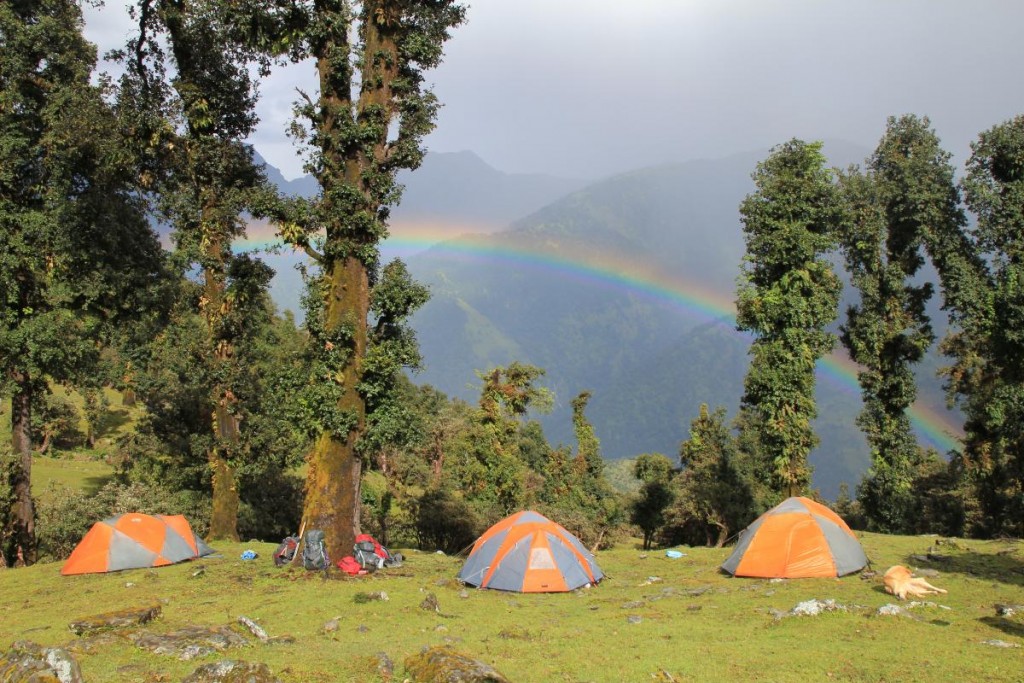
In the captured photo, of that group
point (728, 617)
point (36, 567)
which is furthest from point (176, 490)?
point (728, 617)

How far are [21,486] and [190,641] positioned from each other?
656 inches

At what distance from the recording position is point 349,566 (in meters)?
16.7

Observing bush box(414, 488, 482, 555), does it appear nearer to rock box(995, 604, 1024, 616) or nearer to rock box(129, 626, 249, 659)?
rock box(129, 626, 249, 659)

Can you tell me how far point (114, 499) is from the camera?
24.8 meters

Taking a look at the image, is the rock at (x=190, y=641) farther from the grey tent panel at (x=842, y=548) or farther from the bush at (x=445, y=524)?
the bush at (x=445, y=524)

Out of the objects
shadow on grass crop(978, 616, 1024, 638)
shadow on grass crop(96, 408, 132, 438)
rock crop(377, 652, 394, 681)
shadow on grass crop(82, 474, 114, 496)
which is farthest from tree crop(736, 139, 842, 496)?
shadow on grass crop(96, 408, 132, 438)

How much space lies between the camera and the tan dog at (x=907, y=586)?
44.5 ft

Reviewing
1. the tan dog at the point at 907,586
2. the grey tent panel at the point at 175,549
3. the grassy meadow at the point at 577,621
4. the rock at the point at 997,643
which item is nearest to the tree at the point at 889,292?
the grassy meadow at the point at 577,621

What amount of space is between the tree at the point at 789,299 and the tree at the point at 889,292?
676cm

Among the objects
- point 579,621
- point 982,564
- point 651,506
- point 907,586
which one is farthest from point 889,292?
point 579,621

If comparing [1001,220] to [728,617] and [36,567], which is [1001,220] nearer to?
[728,617]

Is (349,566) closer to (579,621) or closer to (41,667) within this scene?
(579,621)

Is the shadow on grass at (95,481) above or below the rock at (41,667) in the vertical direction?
below

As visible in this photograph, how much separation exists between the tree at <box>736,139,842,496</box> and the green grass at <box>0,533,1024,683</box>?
22.1ft
